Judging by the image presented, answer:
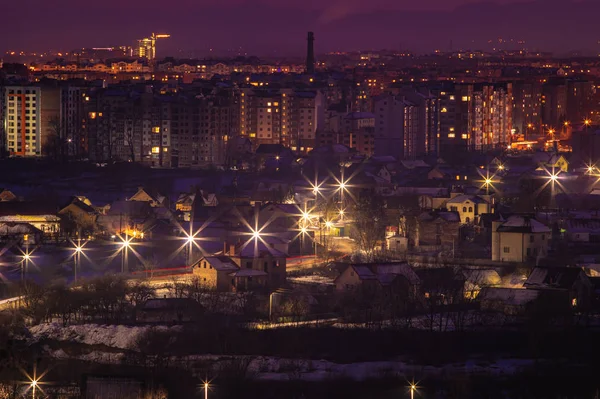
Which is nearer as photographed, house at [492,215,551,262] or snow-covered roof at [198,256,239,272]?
snow-covered roof at [198,256,239,272]

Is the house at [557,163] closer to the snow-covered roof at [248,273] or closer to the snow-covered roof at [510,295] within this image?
the snow-covered roof at [248,273]

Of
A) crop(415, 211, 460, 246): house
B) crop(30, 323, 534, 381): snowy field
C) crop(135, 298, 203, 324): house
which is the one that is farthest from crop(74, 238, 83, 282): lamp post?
crop(415, 211, 460, 246): house

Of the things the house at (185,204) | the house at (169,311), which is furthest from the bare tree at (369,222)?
the house at (169,311)

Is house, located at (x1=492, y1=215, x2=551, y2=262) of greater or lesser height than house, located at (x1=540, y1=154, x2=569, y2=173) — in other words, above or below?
below

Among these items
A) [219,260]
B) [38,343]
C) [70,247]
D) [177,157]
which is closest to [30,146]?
[177,157]

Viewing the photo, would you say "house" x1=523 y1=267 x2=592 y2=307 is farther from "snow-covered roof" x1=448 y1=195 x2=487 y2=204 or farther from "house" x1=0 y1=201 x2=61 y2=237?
"house" x1=0 y1=201 x2=61 y2=237

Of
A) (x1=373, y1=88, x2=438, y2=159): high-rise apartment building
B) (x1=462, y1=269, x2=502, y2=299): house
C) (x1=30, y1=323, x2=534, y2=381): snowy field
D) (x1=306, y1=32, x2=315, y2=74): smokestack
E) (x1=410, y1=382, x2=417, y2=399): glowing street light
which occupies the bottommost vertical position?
(x1=410, y1=382, x2=417, y2=399): glowing street light
